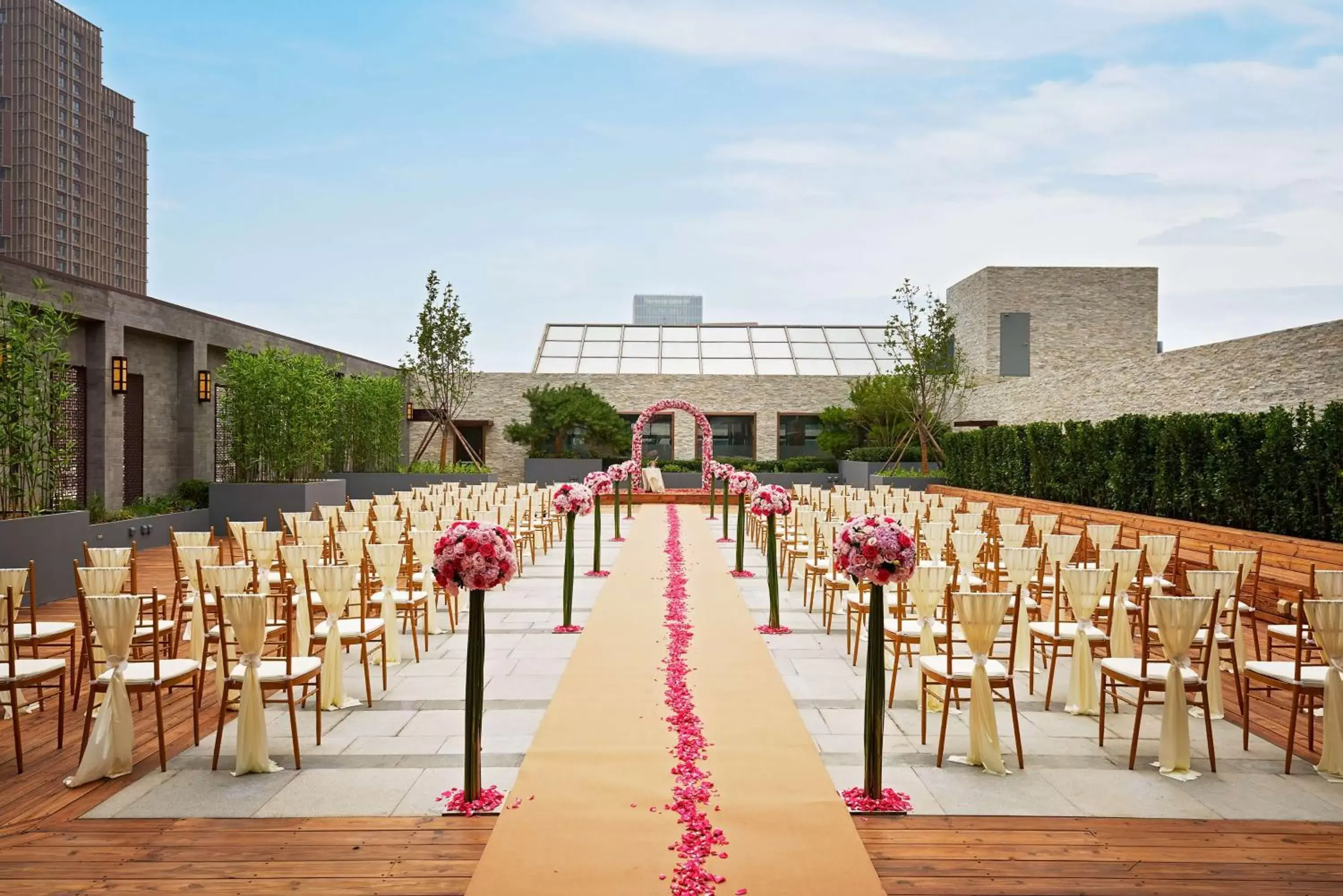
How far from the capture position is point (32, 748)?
14.0ft

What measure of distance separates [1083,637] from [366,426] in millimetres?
17754

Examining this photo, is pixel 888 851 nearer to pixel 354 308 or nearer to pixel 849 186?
pixel 849 186

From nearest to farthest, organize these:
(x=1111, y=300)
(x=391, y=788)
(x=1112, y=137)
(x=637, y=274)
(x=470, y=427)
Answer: (x=391, y=788), (x=1112, y=137), (x=1111, y=300), (x=470, y=427), (x=637, y=274)

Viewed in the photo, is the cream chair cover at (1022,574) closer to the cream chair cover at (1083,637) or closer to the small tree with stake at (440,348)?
the cream chair cover at (1083,637)

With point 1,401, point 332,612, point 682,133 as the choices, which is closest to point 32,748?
point 332,612

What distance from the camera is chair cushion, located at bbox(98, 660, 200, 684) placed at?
3996 mm

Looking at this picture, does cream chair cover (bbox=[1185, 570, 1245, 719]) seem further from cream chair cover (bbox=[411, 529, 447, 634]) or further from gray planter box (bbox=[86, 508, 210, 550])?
gray planter box (bbox=[86, 508, 210, 550])

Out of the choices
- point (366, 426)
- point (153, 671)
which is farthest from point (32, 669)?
point (366, 426)

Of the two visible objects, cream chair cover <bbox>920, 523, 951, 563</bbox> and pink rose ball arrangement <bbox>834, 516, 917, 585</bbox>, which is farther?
cream chair cover <bbox>920, 523, 951, 563</bbox>

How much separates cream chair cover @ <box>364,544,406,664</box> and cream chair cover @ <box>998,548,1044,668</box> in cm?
409

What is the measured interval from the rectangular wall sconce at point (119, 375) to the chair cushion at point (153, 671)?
10.5m

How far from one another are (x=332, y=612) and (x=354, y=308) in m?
21.8

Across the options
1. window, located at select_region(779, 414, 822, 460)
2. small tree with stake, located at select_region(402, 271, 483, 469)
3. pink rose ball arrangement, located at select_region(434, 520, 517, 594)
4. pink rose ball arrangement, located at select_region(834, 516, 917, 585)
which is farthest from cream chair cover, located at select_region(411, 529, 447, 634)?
window, located at select_region(779, 414, 822, 460)

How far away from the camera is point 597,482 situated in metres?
10.1
